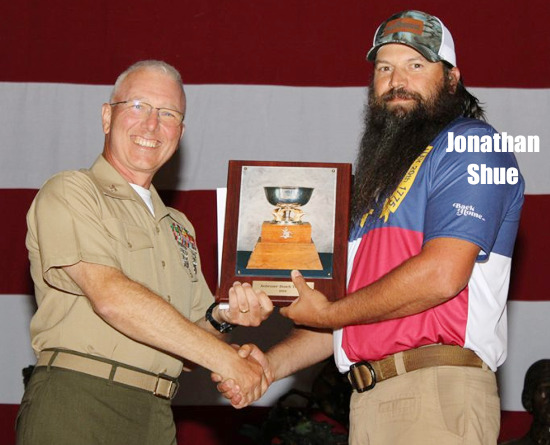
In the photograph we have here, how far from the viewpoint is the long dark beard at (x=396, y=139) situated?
2633 millimetres

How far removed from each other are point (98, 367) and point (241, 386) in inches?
18.9

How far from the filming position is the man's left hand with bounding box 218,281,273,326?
263cm

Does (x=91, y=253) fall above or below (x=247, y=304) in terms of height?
above

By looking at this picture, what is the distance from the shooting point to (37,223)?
8.27 ft

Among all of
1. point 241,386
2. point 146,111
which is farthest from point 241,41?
point 241,386

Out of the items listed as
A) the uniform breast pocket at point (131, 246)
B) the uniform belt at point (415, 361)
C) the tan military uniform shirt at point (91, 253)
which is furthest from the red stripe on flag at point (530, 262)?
the uniform breast pocket at point (131, 246)

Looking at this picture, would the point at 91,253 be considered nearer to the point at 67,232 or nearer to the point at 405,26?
the point at 67,232

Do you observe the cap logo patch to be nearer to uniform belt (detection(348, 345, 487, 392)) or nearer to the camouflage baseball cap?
the camouflage baseball cap

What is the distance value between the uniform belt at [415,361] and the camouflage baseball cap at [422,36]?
85cm

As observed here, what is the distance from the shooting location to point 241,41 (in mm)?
3947

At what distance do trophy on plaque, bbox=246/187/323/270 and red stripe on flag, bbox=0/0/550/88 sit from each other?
146 centimetres

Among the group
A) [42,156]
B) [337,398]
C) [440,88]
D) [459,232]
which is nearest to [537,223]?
[337,398]

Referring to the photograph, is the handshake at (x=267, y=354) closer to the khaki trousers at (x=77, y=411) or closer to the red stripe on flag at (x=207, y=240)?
the khaki trousers at (x=77, y=411)

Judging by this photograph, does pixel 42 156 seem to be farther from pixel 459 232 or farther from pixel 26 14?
pixel 459 232
